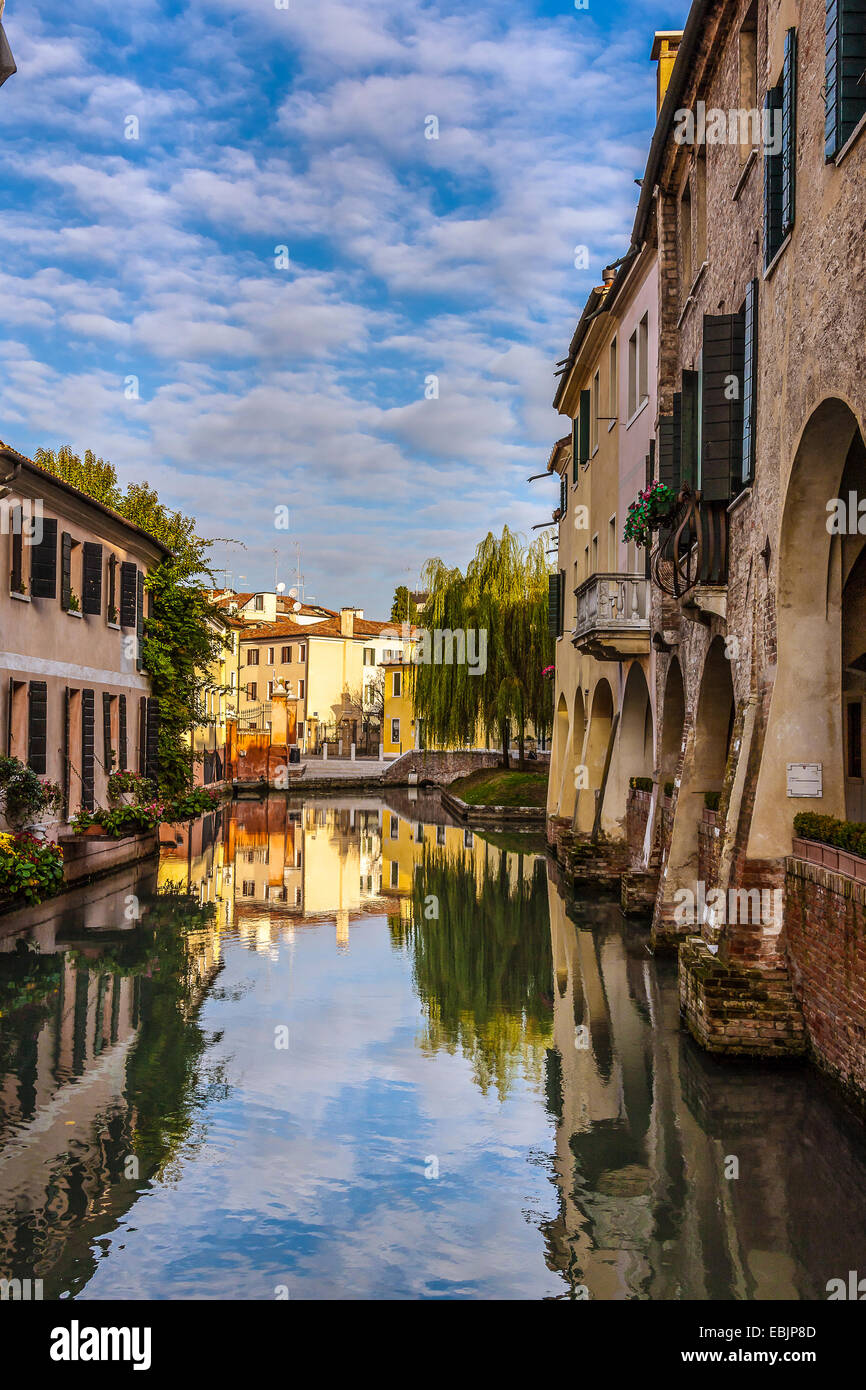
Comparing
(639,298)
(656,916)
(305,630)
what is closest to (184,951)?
(656,916)

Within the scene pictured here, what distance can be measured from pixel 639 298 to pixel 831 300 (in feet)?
35.6

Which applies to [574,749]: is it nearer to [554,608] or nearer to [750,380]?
[554,608]

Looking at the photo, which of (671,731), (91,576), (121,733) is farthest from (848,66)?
(121,733)

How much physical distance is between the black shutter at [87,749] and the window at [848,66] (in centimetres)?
1653

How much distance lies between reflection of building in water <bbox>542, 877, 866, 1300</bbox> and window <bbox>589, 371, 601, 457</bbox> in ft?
Answer: 46.2

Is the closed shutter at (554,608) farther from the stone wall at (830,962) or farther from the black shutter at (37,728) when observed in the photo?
the stone wall at (830,962)

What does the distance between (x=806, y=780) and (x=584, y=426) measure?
15680mm

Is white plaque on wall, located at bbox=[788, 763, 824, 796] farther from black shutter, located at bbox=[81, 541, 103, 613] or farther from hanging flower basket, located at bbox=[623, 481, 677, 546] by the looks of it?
black shutter, located at bbox=[81, 541, 103, 613]

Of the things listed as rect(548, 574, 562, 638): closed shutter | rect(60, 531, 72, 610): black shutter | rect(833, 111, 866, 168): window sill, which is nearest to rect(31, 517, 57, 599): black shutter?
rect(60, 531, 72, 610): black shutter

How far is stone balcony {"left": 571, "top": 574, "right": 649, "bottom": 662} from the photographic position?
57.1 ft

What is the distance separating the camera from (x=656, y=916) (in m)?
13.7

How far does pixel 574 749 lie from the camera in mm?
26922

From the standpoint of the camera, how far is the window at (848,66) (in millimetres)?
7449
